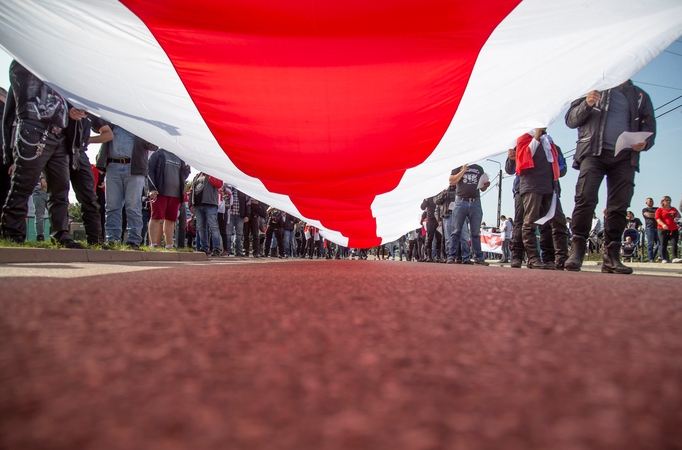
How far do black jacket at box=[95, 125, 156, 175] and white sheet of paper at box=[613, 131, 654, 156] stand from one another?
463cm

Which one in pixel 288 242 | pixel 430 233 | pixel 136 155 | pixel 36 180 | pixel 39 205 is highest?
pixel 136 155

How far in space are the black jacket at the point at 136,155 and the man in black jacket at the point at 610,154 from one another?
441cm

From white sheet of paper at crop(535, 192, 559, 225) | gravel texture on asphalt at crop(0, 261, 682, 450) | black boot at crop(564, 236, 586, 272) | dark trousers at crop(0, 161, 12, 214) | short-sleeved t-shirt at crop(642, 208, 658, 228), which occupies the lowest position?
gravel texture on asphalt at crop(0, 261, 682, 450)

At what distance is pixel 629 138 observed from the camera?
291 cm

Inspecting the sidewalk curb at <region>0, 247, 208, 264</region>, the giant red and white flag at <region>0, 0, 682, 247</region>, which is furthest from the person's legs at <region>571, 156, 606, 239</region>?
the sidewalk curb at <region>0, 247, 208, 264</region>

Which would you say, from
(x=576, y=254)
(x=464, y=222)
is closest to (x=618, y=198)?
(x=576, y=254)

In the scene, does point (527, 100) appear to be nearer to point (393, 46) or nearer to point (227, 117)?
point (393, 46)

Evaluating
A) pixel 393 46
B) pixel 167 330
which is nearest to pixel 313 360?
pixel 167 330

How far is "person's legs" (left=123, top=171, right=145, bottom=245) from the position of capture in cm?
446

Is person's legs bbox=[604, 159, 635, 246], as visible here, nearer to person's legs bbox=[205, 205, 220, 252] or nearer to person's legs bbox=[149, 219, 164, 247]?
person's legs bbox=[149, 219, 164, 247]

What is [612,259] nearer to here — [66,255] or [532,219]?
[532,219]

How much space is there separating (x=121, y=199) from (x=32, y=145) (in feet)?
4.69

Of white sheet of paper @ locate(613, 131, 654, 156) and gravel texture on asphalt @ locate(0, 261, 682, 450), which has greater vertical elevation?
white sheet of paper @ locate(613, 131, 654, 156)

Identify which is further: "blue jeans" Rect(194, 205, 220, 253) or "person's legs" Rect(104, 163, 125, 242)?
"blue jeans" Rect(194, 205, 220, 253)
